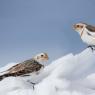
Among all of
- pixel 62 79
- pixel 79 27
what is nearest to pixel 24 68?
pixel 62 79

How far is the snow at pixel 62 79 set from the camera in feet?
6.27

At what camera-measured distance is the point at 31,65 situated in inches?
76.5

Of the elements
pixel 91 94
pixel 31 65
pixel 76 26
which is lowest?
pixel 91 94

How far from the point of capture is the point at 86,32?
6.50 feet

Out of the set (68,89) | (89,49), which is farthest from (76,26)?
(68,89)

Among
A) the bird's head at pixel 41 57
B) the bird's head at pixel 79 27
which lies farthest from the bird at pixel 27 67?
the bird's head at pixel 79 27

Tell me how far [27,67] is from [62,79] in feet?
0.43

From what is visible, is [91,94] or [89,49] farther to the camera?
[89,49]

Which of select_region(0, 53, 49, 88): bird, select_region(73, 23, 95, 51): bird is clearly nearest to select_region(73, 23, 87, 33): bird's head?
select_region(73, 23, 95, 51): bird

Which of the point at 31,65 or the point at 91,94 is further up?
the point at 31,65

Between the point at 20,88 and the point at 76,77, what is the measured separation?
208 mm

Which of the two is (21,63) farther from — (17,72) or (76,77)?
(76,77)

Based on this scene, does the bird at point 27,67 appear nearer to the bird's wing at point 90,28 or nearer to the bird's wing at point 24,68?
the bird's wing at point 24,68

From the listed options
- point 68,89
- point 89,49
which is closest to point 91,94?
point 68,89
